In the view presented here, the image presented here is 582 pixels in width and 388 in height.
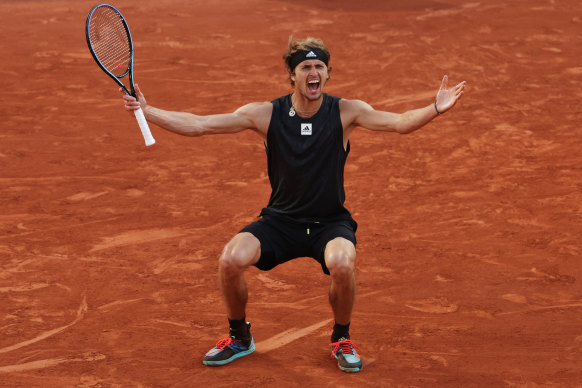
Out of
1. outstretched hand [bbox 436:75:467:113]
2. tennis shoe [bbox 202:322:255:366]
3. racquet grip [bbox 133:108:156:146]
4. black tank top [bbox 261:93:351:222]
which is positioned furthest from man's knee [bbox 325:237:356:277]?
racquet grip [bbox 133:108:156:146]

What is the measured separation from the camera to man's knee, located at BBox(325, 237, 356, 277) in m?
5.55

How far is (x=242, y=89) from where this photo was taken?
1185 cm

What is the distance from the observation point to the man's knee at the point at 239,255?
5.62 m

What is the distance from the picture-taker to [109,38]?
6527mm

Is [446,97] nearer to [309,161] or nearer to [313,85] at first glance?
[313,85]

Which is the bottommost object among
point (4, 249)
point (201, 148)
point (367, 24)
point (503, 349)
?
point (503, 349)

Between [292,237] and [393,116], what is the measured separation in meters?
1.06

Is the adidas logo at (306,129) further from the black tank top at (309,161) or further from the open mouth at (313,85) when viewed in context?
the open mouth at (313,85)

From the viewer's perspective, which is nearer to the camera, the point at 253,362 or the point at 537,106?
the point at 253,362

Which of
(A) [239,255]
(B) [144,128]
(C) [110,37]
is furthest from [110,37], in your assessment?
(A) [239,255]

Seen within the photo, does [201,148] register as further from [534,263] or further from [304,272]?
[534,263]

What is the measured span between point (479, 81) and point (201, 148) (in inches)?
162

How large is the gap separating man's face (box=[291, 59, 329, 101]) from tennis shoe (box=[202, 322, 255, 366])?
163 centimetres

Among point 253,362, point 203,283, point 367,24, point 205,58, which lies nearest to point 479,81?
point 367,24
